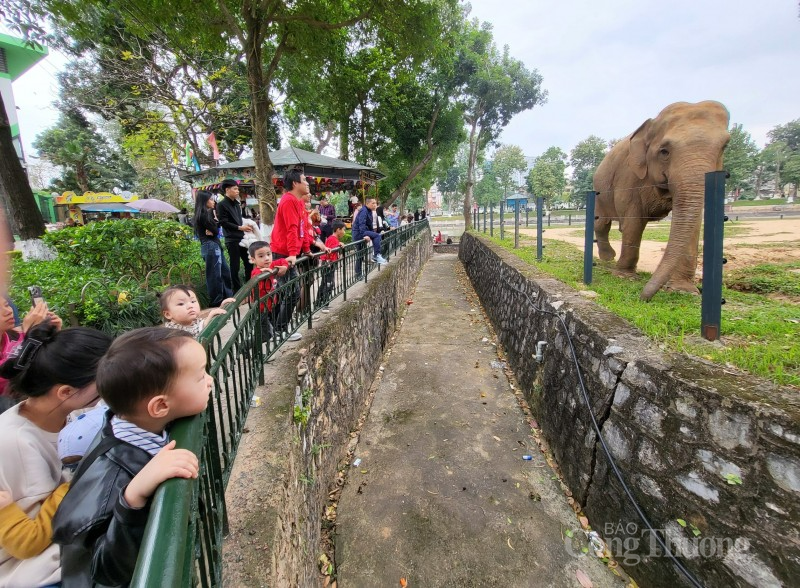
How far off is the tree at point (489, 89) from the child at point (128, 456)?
2021 centimetres

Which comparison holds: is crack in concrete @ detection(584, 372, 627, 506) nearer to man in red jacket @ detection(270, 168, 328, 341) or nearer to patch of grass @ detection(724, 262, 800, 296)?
patch of grass @ detection(724, 262, 800, 296)

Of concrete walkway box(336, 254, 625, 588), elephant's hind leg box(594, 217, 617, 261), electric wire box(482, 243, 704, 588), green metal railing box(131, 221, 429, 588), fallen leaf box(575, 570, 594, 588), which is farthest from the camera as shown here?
elephant's hind leg box(594, 217, 617, 261)

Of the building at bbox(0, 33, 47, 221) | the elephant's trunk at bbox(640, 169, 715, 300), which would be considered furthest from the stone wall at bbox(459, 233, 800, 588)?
the building at bbox(0, 33, 47, 221)

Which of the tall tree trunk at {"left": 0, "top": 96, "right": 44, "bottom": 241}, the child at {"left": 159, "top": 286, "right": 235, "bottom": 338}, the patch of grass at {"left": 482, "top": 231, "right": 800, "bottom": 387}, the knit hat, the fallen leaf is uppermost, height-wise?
the tall tree trunk at {"left": 0, "top": 96, "right": 44, "bottom": 241}

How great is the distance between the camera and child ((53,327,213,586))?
0.96m

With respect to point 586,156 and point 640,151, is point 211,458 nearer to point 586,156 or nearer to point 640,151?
point 640,151

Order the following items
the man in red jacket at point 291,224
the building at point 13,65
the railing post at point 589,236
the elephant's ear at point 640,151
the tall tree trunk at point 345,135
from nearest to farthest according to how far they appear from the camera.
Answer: the man in red jacket at point 291,224
the railing post at point 589,236
the elephant's ear at point 640,151
the tall tree trunk at point 345,135
the building at point 13,65

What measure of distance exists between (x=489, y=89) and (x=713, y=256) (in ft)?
66.1

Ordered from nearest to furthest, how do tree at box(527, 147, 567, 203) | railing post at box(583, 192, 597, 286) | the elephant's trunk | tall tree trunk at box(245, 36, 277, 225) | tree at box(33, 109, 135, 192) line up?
1. the elephant's trunk
2. railing post at box(583, 192, 597, 286)
3. tall tree trunk at box(245, 36, 277, 225)
4. tree at box(33, 109, 135, 192)
5. tree at box(527, 147, 567, 203)

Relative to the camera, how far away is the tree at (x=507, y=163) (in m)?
62.0

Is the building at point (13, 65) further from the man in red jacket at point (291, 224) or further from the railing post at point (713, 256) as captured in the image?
the railing post at point (713, 256)

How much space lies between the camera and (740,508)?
1885 mm

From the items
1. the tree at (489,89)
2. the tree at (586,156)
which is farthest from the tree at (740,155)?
the tree at (489,89)

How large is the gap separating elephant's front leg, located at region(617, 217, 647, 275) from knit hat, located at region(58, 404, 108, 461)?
597 centimetres
